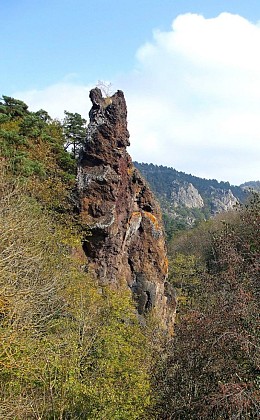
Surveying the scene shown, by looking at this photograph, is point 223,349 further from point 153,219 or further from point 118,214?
point 153,219

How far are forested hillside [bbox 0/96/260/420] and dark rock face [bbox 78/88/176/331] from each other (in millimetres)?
5882

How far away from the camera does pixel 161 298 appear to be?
28.0 metres

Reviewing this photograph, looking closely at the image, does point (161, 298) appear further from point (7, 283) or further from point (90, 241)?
point (7, 283)

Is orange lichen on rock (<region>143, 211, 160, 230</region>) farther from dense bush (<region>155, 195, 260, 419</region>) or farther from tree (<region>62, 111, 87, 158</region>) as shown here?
dense bush (<region>155, 195, 260, 419</region>)

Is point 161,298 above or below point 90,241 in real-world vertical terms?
below

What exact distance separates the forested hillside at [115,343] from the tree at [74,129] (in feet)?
66.9

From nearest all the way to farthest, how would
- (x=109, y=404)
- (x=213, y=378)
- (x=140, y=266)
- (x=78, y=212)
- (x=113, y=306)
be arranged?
(x=213, y=378), (x=109, y=404), (x=113, y=306), (x=78, y=212), (x=140, y=266)

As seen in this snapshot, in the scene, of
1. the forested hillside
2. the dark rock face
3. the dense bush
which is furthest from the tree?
the dense bush

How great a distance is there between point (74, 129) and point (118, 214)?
15.7 metres

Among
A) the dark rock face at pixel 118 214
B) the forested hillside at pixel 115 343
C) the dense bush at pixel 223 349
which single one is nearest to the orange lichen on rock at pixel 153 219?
the dark rock face at pixel 118 214

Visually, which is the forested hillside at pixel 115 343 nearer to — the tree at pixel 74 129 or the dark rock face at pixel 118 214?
the dark rock face at pixel 118 214

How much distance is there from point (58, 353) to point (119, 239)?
14027 millimetres

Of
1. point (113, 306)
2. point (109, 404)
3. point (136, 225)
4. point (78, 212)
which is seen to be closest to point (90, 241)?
point (78, 212)

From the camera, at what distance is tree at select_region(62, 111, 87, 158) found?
125 ft
